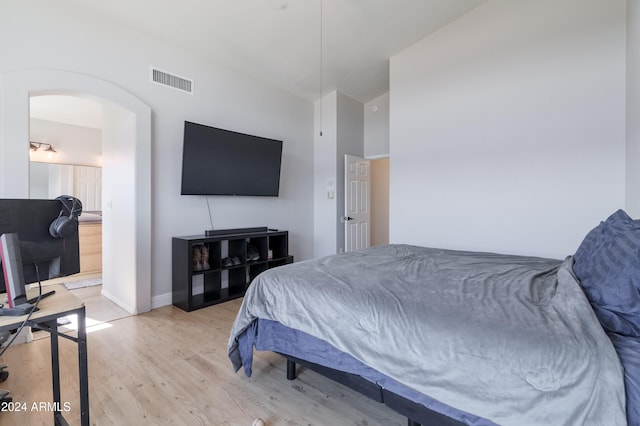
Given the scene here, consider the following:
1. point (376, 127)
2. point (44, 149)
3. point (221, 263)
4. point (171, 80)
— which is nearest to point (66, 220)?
point (221, 263)

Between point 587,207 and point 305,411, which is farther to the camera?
point 587,207

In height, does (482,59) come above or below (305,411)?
above

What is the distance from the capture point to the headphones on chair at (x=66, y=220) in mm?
1212

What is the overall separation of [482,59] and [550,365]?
3268 millimetres

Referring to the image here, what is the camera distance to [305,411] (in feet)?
5.17

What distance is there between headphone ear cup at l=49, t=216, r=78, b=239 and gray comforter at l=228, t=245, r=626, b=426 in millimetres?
984

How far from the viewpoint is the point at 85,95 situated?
264cm

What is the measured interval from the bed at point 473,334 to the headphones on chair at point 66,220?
975 mm

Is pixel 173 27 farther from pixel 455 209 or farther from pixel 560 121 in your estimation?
pixel 560 121

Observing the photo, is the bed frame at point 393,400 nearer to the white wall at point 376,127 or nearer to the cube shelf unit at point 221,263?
the cube shelf unit at point 221,263

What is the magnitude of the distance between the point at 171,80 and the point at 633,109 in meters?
4.31

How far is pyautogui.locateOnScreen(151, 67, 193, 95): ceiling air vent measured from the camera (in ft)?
10.3

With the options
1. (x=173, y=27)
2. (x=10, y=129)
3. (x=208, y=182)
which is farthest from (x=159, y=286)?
(x=173, y=27)

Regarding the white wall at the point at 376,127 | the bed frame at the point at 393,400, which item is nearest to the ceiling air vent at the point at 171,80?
the white wall at the point at 376,127
